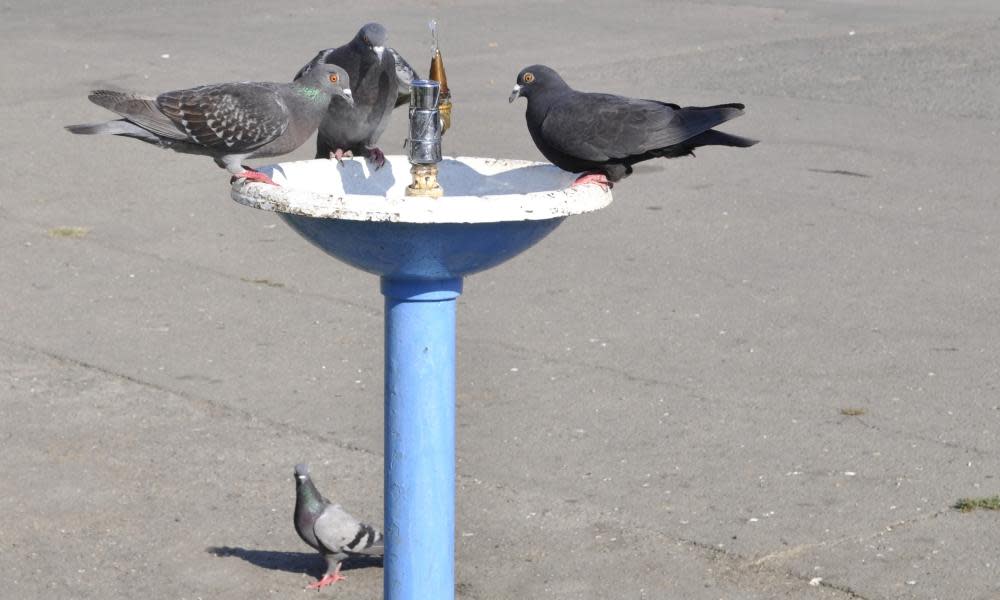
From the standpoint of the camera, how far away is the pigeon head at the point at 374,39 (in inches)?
205

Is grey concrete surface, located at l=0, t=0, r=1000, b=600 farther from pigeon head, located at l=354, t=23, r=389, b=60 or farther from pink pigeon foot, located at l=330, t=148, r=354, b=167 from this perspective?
pigeon head, located at l=354, t=23, r=389, b=60

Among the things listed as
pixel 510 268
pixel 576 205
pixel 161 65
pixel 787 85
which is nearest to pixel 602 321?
pixel 510 268

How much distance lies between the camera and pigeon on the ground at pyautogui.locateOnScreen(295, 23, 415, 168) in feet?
17.0

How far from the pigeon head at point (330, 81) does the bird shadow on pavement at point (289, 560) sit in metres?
1.44

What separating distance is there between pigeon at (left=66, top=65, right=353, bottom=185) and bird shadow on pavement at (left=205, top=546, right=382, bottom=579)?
1.19 metres

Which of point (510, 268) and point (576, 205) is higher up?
point (576, 205)

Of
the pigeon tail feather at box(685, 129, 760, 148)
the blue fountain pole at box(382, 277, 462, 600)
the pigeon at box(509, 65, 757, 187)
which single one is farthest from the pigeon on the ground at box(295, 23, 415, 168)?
the blue fountain pole at box(382, 277, 462, 600)

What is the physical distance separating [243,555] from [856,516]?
199 cm

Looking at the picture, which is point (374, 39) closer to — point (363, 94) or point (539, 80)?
point (363, 94)

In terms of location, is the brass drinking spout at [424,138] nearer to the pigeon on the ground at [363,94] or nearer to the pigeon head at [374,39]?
the pigeon on the ground at [363,94]

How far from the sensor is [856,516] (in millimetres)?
5199

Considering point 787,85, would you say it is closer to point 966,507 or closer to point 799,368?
point 799,368

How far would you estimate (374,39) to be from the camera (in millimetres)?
5234

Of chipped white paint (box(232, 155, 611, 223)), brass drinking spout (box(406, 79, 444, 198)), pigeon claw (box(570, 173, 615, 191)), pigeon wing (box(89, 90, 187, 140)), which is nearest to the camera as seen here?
chipped white paint (box(232, 155, 611, 223))
